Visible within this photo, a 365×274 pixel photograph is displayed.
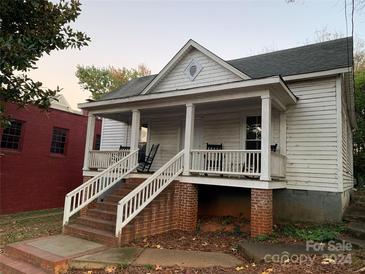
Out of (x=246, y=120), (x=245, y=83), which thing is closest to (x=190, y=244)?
(x=245, y=83)

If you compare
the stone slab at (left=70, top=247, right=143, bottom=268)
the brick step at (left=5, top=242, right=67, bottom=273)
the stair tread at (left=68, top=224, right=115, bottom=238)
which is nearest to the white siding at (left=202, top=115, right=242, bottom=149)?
the stair tread at (left=68, top=224, right=115, bottom=238)

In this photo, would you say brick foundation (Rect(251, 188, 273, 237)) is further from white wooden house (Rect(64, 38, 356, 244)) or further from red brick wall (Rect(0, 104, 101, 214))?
red brick wall (Rect(0, 104, 101, 214))

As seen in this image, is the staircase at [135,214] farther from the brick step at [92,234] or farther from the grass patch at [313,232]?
the grass patch at [313,232]

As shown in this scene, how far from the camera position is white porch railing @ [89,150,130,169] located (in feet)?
32.7

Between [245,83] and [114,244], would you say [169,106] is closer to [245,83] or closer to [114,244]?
[245,83]

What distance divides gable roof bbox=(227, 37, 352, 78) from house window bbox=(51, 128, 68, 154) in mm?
9495

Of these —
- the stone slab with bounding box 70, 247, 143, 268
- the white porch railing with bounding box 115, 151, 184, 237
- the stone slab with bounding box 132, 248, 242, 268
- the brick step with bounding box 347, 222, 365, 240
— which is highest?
the white porch railing with bounding box 115, 151, 184, 237

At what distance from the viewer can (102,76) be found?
106ft

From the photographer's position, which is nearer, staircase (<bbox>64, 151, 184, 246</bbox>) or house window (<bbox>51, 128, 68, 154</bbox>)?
staircase (<bbox>64, 151, 184, 246</bbox>)

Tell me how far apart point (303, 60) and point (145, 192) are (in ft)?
23.0

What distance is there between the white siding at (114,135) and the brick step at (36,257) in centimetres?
703

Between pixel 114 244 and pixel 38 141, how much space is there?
354 inches

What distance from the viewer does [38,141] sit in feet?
43.7

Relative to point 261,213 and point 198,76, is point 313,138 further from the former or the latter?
point 198,76
